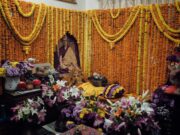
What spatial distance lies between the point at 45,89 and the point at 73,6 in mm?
1882

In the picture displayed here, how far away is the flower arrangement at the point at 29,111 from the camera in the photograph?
1.94 metres

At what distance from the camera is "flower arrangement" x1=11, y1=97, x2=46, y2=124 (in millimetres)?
1943

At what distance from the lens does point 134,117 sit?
63.0 inches

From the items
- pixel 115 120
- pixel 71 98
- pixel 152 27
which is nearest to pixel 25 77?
pixel 71 98

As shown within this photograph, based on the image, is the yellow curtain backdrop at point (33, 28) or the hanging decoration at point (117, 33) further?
the hanging decoration at point (117, 33)

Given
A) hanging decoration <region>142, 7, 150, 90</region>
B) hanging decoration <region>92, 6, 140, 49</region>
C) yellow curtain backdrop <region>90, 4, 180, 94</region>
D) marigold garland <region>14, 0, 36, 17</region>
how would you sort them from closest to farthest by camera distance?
marigold garland <region>14, 0, 36, 17</region> < yellow curtain backdrop <region>90, 4, 180, 94</region> < hanging decoration <region>142, 7, 150, 90</region> < hanging decoration <region>92, 6, 140, 49</region>

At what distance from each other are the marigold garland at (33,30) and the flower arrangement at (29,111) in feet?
2.95

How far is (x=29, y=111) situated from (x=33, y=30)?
3.94 feet

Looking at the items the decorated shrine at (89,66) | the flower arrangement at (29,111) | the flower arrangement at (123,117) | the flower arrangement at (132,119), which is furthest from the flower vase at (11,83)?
the flower arrangement at (132,119)

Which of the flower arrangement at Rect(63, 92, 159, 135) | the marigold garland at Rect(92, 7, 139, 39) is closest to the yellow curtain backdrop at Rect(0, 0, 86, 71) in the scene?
the marigold garland at Rect(92, 7, 139, 39)

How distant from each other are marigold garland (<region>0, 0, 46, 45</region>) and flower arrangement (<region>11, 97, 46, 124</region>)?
899 millimetres

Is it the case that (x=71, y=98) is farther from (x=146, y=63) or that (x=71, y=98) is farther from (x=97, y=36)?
(x=97, y=36)

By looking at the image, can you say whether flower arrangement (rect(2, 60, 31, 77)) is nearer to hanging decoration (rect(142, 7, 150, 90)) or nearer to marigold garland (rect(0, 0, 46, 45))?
marigold garland (rect(0, 0, 46, 45))

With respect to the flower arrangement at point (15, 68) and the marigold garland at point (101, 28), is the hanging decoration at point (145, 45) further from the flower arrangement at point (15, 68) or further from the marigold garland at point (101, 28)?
the flower arrangement at point (15, 68)
